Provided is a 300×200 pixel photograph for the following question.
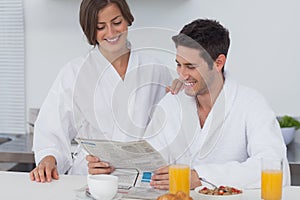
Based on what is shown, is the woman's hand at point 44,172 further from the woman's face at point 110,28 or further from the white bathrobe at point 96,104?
the woman's face at point 110,28

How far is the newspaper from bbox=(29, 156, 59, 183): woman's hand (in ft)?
0.54

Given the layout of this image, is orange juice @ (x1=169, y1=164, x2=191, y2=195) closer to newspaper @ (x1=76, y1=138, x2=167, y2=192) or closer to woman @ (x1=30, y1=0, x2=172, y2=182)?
newspaper @ (x1=76, y1=138, x2=167, y2=192)

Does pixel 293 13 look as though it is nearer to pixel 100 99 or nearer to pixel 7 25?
pixel 100 99

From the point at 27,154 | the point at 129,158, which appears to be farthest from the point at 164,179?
the point at 27,154

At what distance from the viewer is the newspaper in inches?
63.3

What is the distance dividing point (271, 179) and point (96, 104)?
2.60ft

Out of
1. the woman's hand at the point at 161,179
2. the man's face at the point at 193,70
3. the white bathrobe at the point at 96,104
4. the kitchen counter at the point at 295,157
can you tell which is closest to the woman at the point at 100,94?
the white bathrobe at the point at 96,104

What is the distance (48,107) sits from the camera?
6.84 feet

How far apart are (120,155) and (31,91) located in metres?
1.64

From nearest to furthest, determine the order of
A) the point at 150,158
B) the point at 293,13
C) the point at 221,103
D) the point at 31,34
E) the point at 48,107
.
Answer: the point at 150,158 → the point at 221,103 → the point at 48,107 → the point at 293,13 → the point at 31,34

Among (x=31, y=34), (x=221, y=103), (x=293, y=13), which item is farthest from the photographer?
(x=31, y=34)

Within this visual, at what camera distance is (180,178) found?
5.15 feet

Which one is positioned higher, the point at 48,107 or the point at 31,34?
the point at 31,34

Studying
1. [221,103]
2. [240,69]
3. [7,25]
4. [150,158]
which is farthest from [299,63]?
[7,25]
